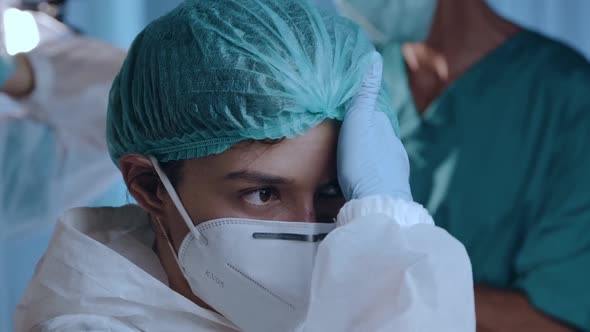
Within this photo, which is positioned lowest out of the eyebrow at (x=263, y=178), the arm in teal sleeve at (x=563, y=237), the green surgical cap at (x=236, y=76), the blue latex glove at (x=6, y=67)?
the arm in teal sleeve at (x=563, y=237)

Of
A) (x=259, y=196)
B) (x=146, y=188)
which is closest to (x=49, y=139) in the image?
(x=146, y=188)

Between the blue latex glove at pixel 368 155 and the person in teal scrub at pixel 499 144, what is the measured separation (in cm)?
93

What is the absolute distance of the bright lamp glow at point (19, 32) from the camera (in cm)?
164

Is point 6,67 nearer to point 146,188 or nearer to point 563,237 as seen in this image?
point 146,188

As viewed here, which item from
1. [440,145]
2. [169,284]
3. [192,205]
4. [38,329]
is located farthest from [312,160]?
[440,145]

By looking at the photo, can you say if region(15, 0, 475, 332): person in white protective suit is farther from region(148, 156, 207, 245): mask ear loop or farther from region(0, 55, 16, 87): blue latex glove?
region(0, 55, 16, 87): blue latex glove

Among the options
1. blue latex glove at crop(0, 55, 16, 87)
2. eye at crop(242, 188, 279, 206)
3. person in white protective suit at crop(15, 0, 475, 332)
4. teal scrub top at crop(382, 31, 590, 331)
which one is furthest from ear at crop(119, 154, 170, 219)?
teal scrub top at crop(382, 31, 590, 331)

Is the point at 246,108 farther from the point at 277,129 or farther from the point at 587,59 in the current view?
the point at 587,59

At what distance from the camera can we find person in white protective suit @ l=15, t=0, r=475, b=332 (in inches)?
36.9

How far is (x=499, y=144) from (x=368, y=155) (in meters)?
1.02

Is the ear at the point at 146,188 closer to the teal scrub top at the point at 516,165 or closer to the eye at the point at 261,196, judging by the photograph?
the eye at the point at 261,196

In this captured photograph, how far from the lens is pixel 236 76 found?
97 cm

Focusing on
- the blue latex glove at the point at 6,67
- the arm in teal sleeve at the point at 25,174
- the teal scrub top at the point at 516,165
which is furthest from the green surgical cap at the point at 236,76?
the teal scrub top at the point at 516,165

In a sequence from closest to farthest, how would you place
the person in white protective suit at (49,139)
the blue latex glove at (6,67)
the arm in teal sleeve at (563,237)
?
the blue latex glove at (6,67)
the person in white protective suit at (49,139)
the arm in teal sleeve at (563,237)
